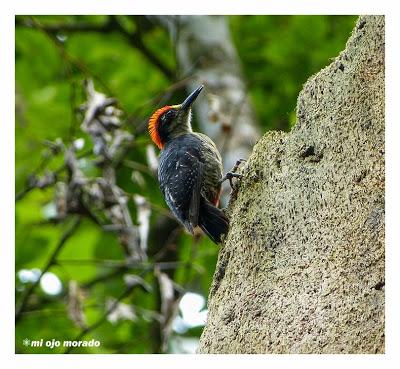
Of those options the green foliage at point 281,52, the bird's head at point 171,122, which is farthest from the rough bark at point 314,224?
the green foliage at point 281,52

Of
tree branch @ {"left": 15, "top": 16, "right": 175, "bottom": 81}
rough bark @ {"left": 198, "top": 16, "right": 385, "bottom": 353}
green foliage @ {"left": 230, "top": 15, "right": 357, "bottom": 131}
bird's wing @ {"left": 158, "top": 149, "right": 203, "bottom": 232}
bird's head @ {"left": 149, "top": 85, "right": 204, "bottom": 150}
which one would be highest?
tree branch @ {"left": 15, "top": 16, "right": 175, "bottom": 81}

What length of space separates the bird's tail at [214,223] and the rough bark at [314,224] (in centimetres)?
20

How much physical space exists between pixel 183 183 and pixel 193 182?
74 millimetres

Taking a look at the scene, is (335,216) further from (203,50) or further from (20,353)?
(203,50)

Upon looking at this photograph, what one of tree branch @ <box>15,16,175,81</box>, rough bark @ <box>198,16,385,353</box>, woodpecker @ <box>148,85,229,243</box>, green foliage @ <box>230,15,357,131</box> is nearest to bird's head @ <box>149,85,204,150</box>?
woodpecker @ <box>148,85,229,243</box>

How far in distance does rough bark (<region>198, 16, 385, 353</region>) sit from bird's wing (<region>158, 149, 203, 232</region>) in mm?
614

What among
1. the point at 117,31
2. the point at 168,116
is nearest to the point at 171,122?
the point at 168,116

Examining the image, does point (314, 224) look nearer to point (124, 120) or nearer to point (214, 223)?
point (214, 223)

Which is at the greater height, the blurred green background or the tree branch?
the tree branch

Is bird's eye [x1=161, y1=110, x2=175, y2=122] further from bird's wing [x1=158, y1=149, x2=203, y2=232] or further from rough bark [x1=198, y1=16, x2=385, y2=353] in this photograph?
rough bark [x1=198, y1=16, x2=385, y2=353]

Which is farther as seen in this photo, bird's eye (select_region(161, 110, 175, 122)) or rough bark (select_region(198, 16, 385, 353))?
bird's eye (select_region(161, 110, 175, 122))

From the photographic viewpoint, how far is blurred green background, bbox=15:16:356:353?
789 centimetres

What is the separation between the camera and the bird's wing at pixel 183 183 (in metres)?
5.63

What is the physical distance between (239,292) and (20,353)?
1814 millimetres
